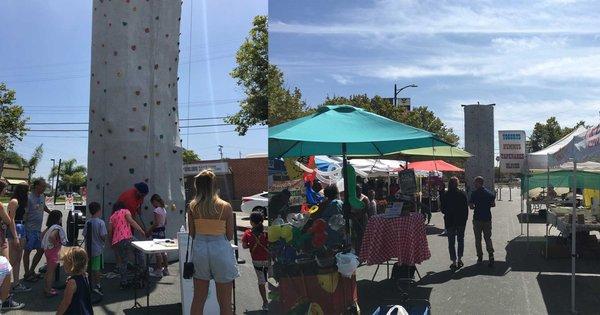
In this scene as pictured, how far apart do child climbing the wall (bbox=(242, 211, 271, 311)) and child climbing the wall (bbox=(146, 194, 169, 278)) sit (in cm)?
267

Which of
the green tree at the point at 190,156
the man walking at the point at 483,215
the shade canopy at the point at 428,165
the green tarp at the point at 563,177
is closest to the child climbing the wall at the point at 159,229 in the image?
the green tree at the point at 190,156

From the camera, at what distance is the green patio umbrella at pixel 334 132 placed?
146 inches

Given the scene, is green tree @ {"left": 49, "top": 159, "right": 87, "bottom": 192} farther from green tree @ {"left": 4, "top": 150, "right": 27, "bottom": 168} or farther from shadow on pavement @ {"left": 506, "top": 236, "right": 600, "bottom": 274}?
shadow on pavement @ {"left": 506, "top": 236, "right": 600, "bottom": 274}

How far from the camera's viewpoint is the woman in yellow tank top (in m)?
4.03

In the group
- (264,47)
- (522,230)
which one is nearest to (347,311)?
(264,47)

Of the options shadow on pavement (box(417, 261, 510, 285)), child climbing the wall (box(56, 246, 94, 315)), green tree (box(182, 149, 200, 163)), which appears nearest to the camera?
child climbing the wall (box(56, 246, 94, 315))

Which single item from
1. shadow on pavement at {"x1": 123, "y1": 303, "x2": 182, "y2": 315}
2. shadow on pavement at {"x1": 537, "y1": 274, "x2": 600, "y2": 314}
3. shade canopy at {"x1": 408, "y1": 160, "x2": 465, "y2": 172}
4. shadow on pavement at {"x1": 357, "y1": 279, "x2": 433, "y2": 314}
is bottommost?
shadow on pavement at {"x1": 123, "y1": 303, "x2": 182, "y2": 315}

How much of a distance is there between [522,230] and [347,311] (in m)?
7.25

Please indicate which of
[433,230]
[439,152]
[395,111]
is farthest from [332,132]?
[433,230]

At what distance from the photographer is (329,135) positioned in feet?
12.6

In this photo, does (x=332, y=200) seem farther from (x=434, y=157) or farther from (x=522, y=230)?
(x=522, y=230)

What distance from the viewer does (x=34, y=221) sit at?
6988 mm

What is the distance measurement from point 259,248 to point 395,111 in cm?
148

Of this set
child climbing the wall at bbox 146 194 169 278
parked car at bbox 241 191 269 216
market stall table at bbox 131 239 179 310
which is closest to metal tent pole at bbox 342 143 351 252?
parked car at bbox 241 191 269 216
